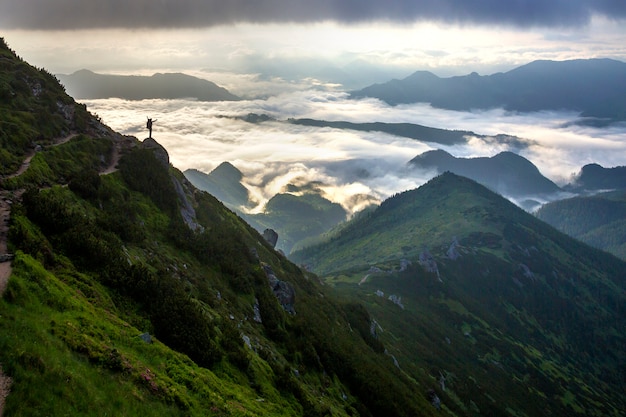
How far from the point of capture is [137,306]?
38.2 metres

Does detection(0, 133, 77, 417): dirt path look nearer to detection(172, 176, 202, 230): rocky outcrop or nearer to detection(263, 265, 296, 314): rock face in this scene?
detection(172, 176, 202, 230): rocky outcrop

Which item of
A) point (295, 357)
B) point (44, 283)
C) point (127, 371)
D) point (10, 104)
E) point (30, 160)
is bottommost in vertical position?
point (295, 357)

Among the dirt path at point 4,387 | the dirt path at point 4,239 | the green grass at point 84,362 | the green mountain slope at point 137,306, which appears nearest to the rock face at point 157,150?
the green mountain slope at point 137,306

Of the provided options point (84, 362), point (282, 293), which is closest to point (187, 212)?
point (282, 293)

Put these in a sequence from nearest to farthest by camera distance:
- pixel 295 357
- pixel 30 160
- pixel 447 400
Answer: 1. pixel 30 160
2. pixel 295 357
3. pixel 447 400

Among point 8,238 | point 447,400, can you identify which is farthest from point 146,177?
point 447,400

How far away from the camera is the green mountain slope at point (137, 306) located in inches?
968

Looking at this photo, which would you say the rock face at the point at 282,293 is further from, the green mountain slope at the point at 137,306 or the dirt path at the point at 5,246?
the dirt path at the point at 5,246

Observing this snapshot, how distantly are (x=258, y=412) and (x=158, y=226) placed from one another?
120 feet

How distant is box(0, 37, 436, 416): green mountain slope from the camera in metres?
24.6

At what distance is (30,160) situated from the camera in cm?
5359

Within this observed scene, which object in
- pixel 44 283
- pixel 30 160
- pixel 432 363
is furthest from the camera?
pixel 432 363

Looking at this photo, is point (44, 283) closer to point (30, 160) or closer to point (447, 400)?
point (30, 160)

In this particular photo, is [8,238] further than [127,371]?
Yes
